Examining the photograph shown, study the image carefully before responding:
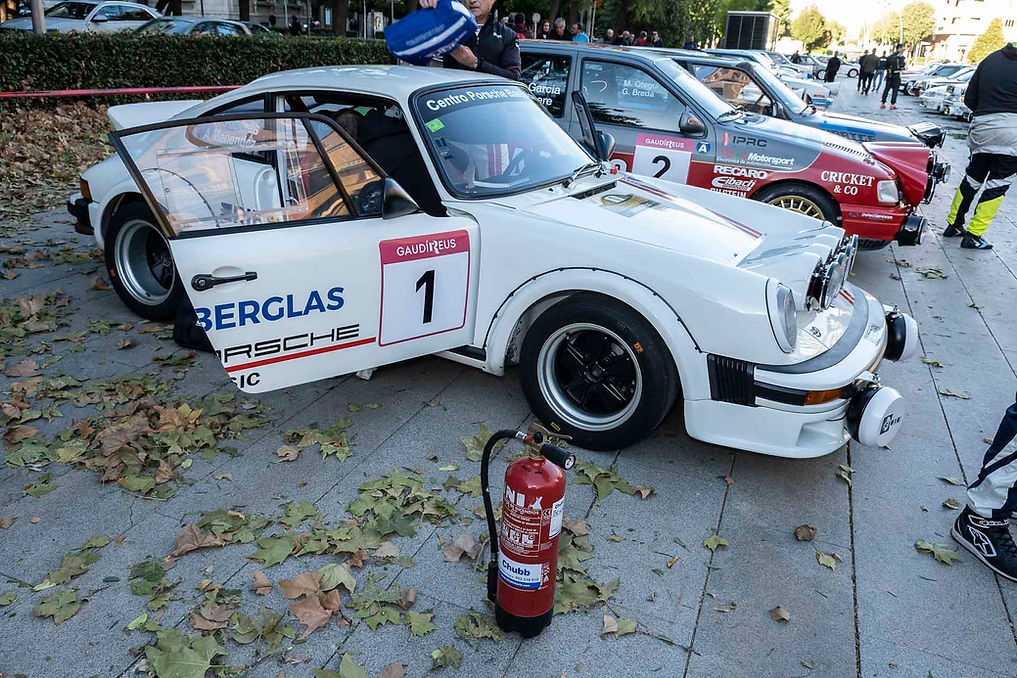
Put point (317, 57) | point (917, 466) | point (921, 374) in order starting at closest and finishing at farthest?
point (917, 466)
point (921, 374)
point (317, 57)

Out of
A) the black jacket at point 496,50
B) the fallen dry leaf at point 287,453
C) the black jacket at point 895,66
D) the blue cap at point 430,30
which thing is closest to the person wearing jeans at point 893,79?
the black jacket at point 895,66

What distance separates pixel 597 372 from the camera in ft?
12.3

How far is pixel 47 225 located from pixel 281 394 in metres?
4.66

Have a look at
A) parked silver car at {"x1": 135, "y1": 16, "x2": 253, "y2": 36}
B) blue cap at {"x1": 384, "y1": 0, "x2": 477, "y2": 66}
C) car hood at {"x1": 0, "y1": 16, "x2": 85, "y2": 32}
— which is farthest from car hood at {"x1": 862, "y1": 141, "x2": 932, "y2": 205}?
car hood at {"x1": 0, "y1": 16, "x2": 85, "y2": 32}

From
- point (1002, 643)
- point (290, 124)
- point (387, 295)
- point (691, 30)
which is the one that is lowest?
point (1002, 643)

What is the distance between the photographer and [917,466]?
3955 mm

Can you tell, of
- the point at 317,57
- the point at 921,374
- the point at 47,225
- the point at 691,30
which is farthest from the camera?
the point at 691,30

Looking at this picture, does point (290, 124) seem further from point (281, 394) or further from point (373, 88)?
point (281, 394)

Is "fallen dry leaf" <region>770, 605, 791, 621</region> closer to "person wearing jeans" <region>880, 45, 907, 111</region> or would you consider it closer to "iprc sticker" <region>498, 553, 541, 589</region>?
"iprc sticker" <region>498, 553, 541, 589</region>

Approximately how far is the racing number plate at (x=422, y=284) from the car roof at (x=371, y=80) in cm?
95

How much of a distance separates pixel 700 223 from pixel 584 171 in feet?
2.74

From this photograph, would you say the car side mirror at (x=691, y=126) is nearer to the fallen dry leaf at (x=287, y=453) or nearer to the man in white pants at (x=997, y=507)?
the man in white pants at (x=997, y=507)

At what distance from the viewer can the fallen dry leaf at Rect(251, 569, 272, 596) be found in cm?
280

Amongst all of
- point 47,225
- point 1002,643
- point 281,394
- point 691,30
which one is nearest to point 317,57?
point 47,225
